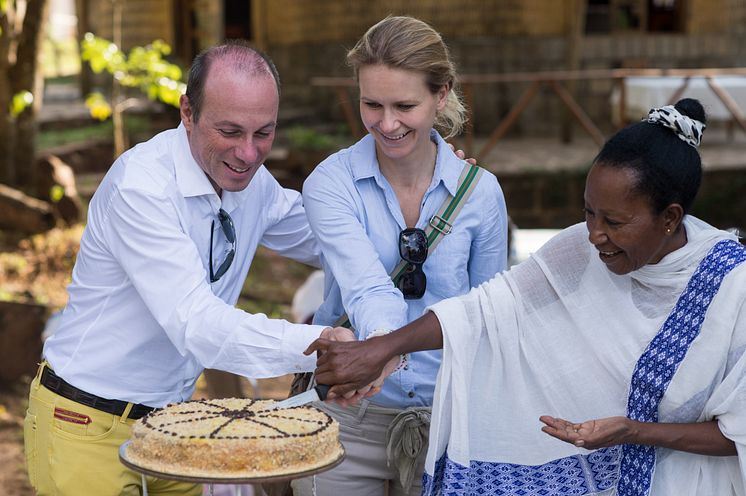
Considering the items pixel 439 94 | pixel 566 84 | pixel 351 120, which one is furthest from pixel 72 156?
pixel 439 94

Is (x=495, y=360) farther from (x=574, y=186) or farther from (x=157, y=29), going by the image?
(x=157, y=29)

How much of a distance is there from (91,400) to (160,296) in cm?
43

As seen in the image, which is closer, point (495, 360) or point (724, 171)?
point (495, 360)

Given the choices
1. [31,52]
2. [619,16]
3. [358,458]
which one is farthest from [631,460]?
[619,16]

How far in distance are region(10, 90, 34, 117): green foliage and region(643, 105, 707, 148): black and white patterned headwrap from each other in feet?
24.7

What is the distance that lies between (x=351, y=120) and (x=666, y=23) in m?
7.94

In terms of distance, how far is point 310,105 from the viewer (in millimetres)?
15875

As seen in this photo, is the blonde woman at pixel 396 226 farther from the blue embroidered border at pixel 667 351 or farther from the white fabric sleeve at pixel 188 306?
the blue embroidered border at pixel 667 351

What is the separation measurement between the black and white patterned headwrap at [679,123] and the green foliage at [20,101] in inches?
297

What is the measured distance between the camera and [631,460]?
2.91 metres

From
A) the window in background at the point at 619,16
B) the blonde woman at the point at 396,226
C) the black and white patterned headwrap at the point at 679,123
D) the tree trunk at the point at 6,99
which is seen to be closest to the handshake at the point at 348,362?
the blonde woman at the point at 396,226

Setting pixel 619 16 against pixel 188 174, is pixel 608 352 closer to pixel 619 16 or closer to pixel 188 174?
pixel 188 174

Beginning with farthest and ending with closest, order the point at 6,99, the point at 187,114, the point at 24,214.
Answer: the point at 6,99
the point at 24,214
the point at 187,114

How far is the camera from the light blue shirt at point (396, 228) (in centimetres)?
308
